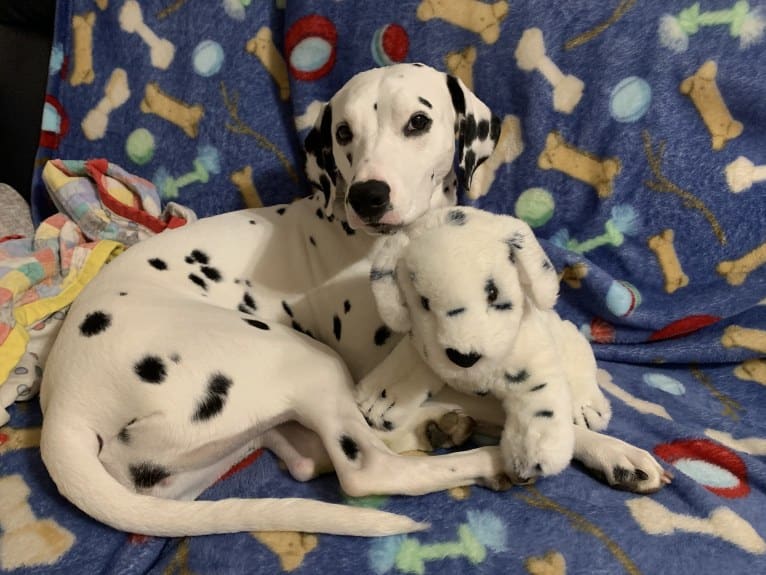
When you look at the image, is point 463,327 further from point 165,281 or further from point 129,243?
point 129,243

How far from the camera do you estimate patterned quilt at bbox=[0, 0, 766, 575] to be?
133 centimetres

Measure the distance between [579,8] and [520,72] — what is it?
0.81 ft

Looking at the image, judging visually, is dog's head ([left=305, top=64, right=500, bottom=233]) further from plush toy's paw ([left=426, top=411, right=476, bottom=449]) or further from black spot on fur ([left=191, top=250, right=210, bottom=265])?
plush toy's paw ([left=426, top=411, right=476, bottom=449])

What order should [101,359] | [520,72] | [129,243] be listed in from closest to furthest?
1. [101,359]
2. [520,72]
3. [129,243]

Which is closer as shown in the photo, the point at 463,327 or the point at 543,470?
the point at 463,327

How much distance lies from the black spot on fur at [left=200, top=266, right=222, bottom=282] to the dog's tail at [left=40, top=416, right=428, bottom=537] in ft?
2.17

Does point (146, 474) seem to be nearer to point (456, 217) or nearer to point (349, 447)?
point (349, 447)

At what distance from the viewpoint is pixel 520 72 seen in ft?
6.33

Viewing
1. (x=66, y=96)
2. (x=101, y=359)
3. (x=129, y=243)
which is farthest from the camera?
(x=66, y=96)

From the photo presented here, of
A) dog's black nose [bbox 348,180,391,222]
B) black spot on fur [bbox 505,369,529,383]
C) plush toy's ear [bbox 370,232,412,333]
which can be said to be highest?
dog's black nose [bbox 348,180,391,222]

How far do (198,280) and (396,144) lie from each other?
0.74 meters

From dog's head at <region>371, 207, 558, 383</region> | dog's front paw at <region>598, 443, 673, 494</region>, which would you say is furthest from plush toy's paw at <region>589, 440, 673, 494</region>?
dog's head at <region>371, 207, 558, 383</region>

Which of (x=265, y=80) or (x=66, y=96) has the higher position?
(x=265, y=80)

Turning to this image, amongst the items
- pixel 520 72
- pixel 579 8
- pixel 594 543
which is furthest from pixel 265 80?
pixel 594 543
